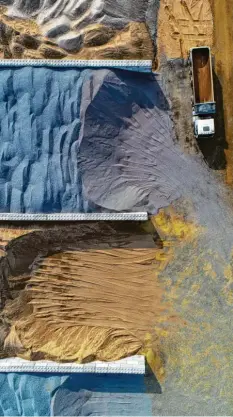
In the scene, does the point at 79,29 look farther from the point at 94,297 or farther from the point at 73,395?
the point at 73,395

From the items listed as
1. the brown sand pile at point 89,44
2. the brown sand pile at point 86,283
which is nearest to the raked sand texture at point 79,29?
the brown sand pile at point 89,44

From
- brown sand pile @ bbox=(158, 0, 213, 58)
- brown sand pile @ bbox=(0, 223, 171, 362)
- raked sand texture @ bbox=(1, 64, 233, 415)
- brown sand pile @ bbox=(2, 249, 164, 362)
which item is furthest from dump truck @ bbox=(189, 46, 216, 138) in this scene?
brown sand pile @ bbox=(2, 249, 164, 362)

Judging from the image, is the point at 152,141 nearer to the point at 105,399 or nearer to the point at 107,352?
the point at 107,352

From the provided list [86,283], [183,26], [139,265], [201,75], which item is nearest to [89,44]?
[183,26]

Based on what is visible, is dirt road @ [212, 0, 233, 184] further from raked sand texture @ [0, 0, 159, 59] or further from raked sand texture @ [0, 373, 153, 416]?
raked sand texture @ [0, 373, 153, 416]

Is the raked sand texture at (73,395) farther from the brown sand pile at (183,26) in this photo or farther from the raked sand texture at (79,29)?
the brown sand pile at (183,26)
